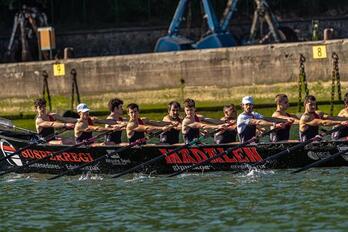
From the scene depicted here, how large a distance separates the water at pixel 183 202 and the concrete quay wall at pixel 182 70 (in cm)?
1121

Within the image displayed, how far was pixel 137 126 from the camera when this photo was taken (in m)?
29.7

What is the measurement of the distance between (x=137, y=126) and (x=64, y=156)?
183 centimetres

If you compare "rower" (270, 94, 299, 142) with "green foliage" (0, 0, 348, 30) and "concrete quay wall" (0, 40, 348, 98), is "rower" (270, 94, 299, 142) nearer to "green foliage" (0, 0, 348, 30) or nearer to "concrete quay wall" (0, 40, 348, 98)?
"concrete quay wall" (0, 40, 348, 98)

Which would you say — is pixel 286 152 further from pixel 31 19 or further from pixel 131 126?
pixel 31 19

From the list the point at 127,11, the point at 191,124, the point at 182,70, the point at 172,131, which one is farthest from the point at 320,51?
the point at 127,11

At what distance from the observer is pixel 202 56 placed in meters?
40.2

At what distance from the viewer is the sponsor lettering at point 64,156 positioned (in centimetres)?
2971

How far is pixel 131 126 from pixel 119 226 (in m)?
7.22

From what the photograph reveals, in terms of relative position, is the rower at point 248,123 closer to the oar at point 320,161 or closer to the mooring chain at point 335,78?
the oar at point 320,161

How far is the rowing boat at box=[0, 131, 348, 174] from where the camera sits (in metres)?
27.6

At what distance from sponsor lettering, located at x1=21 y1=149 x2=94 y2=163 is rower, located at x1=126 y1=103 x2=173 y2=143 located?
107 cm

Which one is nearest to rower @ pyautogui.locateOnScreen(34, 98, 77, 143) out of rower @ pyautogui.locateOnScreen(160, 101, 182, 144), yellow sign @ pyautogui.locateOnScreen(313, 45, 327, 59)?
rower @ pyautogui.locateOnScreen(160, 101, 182, 144)

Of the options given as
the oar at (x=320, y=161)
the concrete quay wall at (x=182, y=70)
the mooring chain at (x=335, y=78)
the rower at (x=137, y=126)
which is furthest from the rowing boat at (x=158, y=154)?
the mooring chain at (x=335, y=78)

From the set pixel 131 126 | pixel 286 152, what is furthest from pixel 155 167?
pixel 286 152
